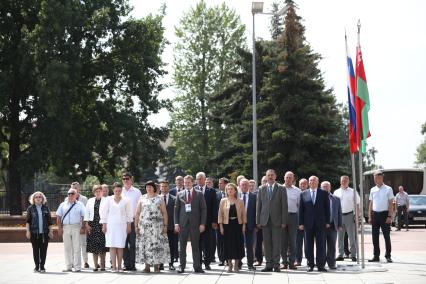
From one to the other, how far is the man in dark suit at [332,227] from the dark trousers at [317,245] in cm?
29

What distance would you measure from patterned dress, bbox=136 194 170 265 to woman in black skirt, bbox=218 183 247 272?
1199mm

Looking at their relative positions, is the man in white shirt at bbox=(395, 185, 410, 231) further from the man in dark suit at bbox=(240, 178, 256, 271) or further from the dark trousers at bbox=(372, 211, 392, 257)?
the man in dark suit at bbox=(240, 178, 256, 271)

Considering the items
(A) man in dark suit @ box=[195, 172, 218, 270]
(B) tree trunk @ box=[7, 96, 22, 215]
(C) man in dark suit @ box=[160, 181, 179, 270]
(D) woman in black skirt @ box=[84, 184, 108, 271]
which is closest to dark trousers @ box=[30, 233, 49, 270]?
(D) woman in black skirt @ box=[84, 184, 108, 271]

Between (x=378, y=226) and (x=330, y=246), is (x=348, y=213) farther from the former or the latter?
(x=330, y=246)

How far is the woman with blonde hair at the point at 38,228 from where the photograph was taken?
63.7 feet

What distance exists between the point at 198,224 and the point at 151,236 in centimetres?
102

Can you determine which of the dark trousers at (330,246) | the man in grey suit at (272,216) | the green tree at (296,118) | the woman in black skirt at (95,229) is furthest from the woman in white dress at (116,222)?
the green tree at (296,118)

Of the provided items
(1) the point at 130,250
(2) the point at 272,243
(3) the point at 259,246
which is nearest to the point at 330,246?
(2) the point at 272,243

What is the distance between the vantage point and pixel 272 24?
65.7 m

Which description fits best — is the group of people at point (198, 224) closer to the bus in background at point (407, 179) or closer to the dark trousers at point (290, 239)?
the dark trousers at point (290, 239)

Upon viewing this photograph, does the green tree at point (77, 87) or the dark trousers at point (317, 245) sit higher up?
the green tree at point (77, 87)

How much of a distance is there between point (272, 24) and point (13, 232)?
3754 centimetres

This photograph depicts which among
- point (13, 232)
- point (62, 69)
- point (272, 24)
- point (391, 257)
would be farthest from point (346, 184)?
point (272, 24)

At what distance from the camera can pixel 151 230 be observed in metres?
18.8
